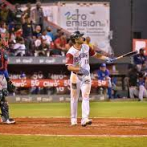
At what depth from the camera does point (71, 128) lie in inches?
475

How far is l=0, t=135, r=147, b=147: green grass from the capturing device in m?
9.23

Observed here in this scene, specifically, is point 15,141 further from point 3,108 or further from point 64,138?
point 3,108

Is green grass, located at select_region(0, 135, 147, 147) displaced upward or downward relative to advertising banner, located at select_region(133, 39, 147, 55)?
downward

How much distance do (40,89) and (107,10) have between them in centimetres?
543

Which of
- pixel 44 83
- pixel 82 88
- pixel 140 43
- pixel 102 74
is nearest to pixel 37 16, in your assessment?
pixel 44 83

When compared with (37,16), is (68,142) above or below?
below

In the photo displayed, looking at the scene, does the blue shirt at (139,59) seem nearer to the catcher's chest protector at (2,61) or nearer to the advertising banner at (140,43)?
the advertising banner at (140,43)

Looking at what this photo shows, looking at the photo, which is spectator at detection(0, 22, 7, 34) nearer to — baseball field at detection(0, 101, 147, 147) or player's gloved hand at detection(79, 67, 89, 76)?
baseball field at detection(0, 101, 147, 147)

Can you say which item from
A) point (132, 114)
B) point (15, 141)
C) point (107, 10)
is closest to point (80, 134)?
point (15, 141)

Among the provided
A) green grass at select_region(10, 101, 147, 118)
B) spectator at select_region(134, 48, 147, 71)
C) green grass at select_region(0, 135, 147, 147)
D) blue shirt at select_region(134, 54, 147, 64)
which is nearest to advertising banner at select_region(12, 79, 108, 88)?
spectator at select_region(134, 48, 147, 71)

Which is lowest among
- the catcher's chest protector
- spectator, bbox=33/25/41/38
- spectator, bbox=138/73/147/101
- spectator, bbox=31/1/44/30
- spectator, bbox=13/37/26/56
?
spectator, bbox=138/73/147/101

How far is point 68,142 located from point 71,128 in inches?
98.7

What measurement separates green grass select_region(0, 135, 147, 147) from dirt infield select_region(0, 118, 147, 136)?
2.87 ft

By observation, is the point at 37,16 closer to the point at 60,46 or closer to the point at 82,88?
the point at 60,46
